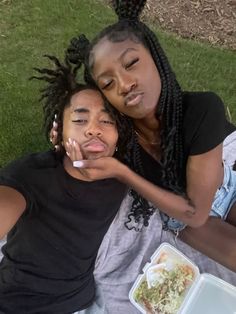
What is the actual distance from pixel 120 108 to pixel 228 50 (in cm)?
234

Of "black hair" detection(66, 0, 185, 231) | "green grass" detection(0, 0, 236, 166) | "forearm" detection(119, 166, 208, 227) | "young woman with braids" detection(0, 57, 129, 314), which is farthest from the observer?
"green grass" detection(0, 0, 236, 166)

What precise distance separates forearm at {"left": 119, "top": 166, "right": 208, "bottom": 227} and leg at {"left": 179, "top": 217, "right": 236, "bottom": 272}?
0.19 metres

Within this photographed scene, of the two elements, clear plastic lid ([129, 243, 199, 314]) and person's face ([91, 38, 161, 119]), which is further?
clear plastic lid ([129, 243, 199, 314])

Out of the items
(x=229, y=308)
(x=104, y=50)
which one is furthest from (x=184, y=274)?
(x=104, y=50)

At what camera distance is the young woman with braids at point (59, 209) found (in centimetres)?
181

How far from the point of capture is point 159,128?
2.13 m

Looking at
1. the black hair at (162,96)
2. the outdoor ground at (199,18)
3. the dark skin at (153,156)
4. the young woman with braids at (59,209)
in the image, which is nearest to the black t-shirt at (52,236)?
the young woman with braids at (59,209)

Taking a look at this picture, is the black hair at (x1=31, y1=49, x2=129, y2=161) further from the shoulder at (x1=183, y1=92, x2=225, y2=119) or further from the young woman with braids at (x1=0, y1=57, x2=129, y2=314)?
the shoulder at (x1=183, y1=92, x2=225, y2=119)

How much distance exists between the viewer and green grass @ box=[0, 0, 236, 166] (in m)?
3.25

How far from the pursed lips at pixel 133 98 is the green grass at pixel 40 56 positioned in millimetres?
1355

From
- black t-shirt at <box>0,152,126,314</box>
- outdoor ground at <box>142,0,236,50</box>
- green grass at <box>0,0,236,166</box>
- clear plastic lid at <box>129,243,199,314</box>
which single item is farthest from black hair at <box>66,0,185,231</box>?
outdoor ground at <box>142,0,236,50</box>

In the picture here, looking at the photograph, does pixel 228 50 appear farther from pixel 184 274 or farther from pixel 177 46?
pixel 184 274

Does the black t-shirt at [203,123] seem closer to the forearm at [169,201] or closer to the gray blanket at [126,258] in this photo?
the forearm at [169,201]

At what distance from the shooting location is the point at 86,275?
2145 millimetres
